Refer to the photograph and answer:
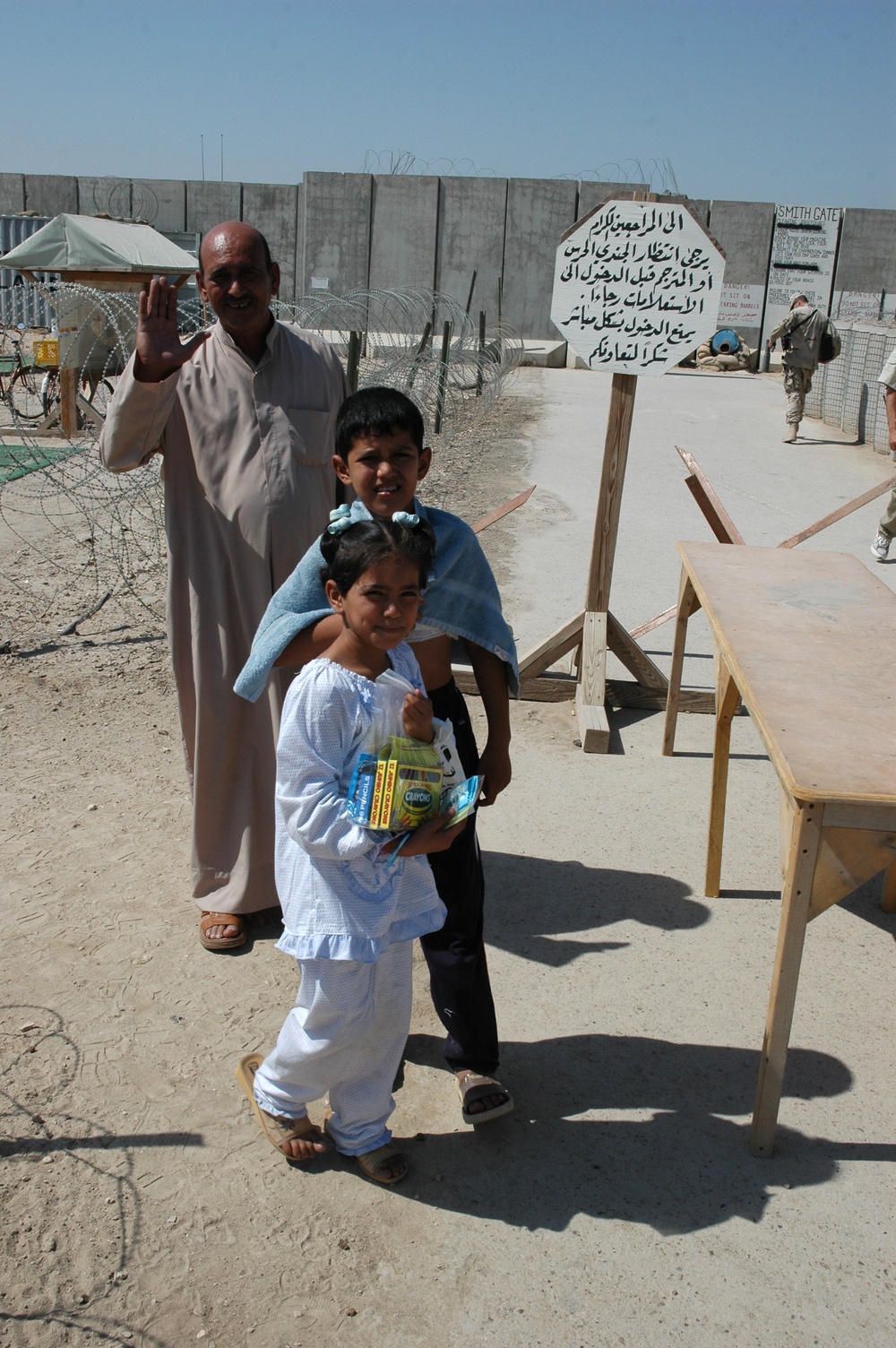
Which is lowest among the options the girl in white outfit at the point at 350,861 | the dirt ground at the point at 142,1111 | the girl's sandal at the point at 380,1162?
the dirt ground at the point at 142,1111

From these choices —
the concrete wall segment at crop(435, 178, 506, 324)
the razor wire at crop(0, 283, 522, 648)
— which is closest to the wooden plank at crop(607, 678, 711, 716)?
the razor wire at crop(0, 283, 522, 648)

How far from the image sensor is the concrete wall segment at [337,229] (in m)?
27.9

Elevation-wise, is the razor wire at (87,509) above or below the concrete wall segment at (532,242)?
below

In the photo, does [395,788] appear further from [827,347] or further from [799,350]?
[827,347]

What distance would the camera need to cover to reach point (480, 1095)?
2453 mm

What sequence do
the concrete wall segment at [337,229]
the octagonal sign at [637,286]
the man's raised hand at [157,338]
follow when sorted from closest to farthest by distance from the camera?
the man's raised hand at [157,338], the octagonal sign at [637,286], the concrete wall segment at [337,229]

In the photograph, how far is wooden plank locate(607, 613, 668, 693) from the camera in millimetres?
5082

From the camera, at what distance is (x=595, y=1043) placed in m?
2.80

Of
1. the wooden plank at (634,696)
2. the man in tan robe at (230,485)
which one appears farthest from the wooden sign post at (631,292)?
the man in tan robe at (230,485)

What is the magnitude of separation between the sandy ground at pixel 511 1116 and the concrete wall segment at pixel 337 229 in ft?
85.3

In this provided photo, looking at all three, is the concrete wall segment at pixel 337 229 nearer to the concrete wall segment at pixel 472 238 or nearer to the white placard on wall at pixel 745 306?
the concrete wall segment at pixel 472 238

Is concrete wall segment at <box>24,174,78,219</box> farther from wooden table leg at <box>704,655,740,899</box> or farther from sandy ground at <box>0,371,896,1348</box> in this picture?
wooden table leg at <box>704,655,740,899</box>

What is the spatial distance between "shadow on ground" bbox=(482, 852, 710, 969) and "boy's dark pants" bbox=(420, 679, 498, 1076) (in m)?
0.70

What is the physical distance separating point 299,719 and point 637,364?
3.14 metres
